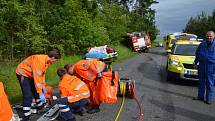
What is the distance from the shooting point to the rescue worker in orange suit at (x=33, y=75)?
8.16m

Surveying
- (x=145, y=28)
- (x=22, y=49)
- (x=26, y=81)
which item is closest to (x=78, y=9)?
(x=22, y=49)

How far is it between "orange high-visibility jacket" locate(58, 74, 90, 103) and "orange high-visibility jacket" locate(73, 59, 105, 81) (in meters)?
0.84

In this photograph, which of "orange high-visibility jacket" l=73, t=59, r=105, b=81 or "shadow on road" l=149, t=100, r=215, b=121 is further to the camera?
"orange high-visibility jacket" l=73, t=59, r=105, b=81

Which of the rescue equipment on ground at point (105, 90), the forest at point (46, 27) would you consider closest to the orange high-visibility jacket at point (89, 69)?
the rescue equipment on ground at point (105, 90)

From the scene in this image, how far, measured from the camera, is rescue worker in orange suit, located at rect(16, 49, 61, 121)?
26.8 ft

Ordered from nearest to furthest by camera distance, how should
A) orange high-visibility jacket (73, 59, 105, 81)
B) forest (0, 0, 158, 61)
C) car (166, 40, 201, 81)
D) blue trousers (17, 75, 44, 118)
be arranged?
blue trousers (17, 75, 44, 118)
orange high-visibility jacket (73, 59, 105, 81)
car (166, 40, 201, 81)
forest (0, 0, 158, 61)

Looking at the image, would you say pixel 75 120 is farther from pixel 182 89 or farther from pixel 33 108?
pixel 182 89

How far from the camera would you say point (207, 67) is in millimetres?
10820

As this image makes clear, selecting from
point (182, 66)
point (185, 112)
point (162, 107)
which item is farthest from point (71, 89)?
point (182, 66)

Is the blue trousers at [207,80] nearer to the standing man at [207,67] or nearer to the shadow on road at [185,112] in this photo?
the standing man at [207,67]

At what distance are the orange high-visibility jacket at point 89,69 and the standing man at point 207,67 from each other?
323 cm

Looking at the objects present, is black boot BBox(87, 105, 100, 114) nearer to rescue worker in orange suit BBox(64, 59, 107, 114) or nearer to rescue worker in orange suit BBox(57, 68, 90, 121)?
rescue worker in orange suit BBox(64, 59, 107, 114)

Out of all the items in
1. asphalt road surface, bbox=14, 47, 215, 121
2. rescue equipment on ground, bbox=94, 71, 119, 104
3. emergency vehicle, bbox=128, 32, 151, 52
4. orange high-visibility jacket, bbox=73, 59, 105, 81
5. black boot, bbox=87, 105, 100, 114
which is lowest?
emergency vehicle, bbox=128, 32, 151, 52


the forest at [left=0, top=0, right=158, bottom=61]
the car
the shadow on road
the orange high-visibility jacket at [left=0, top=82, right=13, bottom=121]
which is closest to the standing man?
the shadow on road
